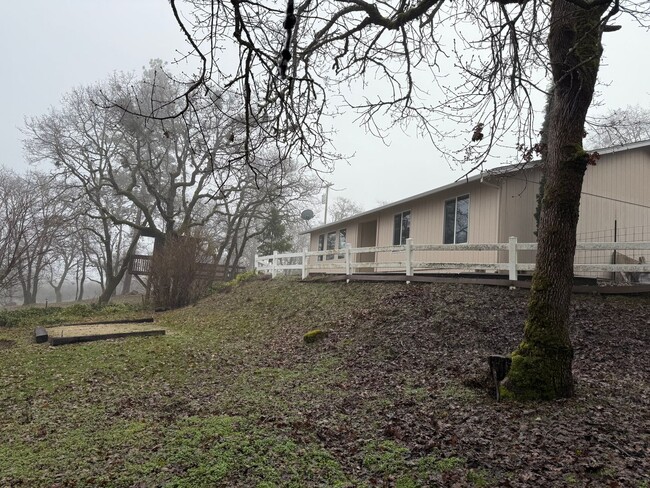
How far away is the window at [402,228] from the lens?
15.4 m

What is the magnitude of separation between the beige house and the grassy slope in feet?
10.7

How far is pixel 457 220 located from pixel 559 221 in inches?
327

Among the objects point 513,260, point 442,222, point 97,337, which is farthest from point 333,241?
point 97,337

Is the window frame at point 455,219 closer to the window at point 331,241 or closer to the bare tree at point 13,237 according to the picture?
the window at point 331,241

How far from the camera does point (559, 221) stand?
4.66m

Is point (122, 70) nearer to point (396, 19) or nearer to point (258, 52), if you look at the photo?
point (396, 19)

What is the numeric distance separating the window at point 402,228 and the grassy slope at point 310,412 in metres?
6.53

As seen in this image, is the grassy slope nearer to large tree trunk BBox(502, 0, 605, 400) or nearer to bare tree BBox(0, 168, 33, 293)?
large tree trunk BBox(502, 0, 605, 400)

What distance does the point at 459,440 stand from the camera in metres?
3.70

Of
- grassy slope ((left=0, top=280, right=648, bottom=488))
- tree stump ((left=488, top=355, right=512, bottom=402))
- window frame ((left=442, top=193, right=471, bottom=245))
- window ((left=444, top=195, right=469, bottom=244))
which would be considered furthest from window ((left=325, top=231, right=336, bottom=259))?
tree stump ((left=488, top=355, right=512, bottom=402))

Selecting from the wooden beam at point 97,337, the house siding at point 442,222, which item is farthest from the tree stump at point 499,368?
the wooden beam at point 97,337

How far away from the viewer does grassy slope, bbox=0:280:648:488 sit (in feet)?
10.7

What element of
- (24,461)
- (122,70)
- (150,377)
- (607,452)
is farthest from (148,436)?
(122,70)

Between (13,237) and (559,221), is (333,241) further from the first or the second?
(559,221)
